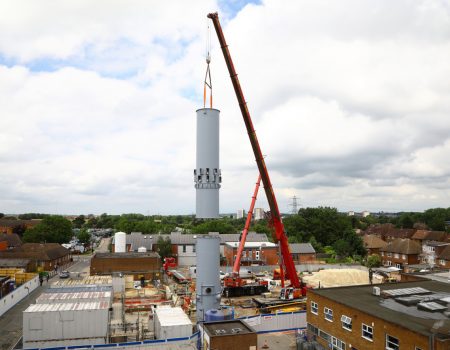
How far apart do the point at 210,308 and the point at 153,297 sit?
567 inches

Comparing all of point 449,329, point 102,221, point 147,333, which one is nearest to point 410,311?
point 449,329

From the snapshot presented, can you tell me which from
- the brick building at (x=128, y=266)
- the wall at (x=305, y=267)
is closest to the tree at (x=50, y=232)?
the brick building at (x=128, y=266)

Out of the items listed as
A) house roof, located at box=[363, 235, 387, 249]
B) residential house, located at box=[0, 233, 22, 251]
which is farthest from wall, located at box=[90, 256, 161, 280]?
house roof, located at box=[363, 235, 387, 249]

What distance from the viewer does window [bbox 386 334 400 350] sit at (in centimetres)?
1787

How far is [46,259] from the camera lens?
58906 millimetres

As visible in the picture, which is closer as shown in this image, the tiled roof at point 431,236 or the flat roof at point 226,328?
the flat roof at point 226,328

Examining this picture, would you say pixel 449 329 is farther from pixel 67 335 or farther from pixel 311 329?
pixel 67 335

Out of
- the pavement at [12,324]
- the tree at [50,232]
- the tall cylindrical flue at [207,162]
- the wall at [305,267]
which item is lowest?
the pavement at [12,324]

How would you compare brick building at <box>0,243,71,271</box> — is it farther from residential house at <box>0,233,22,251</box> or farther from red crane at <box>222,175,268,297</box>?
red crane at <box>222,175,268,297</box>

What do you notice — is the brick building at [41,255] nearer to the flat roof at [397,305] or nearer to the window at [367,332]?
the flat roof at [397,305]

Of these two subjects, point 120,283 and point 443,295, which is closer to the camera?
point 443,295

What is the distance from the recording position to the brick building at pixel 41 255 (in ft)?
189

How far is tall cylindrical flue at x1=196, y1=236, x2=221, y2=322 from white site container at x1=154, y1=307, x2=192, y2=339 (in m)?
1.22

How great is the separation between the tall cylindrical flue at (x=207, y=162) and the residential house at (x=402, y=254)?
52.9m
